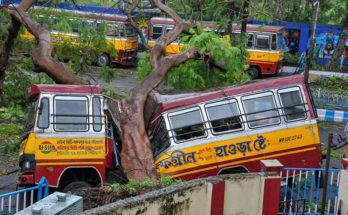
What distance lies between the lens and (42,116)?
10.7 m

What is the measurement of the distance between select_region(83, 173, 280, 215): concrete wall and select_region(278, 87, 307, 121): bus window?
3.98 meters

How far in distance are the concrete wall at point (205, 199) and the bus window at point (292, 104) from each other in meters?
3.98

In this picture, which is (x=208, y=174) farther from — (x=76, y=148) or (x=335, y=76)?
(x=335, y=76)

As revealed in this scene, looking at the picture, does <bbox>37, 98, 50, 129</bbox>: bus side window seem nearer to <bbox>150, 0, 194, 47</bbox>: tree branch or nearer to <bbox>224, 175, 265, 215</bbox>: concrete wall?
<bbox>150, 0, 194, 47</bbox>: tree branch

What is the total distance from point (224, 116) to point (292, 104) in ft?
4.72

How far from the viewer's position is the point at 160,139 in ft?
38.7

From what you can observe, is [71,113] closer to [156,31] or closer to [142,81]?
[142,81]

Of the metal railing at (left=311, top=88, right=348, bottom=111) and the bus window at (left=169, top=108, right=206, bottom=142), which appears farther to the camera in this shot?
the metal railing at (left=311, top=88, right=348, bottom=111)

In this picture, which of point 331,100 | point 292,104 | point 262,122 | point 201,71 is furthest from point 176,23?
point 331,100

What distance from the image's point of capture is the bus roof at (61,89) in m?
10.8

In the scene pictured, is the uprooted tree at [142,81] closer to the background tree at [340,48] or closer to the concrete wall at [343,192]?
the concrete wall at [343,192]

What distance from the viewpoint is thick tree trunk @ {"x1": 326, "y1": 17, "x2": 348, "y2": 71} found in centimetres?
2675

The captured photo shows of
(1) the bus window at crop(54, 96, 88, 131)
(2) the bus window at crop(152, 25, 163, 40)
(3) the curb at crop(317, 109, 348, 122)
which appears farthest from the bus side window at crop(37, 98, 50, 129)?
(2) the bus window at crop(152, 25, 163, 40)

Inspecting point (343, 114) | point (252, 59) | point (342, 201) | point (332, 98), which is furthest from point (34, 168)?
point (252, 59)
